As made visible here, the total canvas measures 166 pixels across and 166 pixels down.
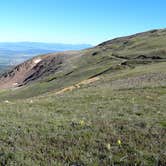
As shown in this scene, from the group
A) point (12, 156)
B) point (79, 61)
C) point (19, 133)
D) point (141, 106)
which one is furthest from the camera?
point (79, 61)

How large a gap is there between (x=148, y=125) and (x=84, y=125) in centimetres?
252

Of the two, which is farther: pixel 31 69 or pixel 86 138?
pixel 31 69

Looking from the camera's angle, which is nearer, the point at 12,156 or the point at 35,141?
the point at 12,156

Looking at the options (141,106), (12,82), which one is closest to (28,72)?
(12,82)

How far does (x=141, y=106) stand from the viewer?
1788 centimetres

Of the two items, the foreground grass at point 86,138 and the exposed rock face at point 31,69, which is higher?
the foreground grass at point 86,138

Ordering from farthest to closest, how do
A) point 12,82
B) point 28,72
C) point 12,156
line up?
point 28,72 < point 12,82 < point 12,156

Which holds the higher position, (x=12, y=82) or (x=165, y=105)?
(x=165, y=105)

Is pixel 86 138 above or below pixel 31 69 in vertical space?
above

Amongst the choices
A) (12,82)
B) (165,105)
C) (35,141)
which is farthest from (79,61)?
(35,141)

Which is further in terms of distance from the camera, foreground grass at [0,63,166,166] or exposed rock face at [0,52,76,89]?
exposed rock face at [0,52,76,89]

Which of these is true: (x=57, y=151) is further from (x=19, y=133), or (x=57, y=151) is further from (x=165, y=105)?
(x=165, y=105)

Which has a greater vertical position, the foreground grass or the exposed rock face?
the foreground grass

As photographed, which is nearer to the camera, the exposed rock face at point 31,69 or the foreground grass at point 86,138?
the foreground grass at point 86,138
